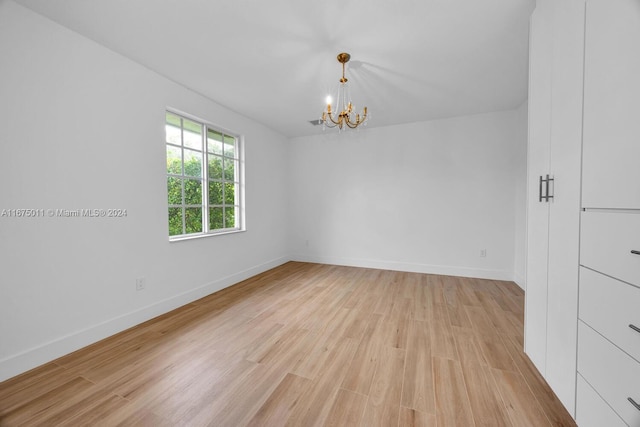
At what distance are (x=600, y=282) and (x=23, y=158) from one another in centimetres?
365

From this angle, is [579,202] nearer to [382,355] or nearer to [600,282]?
[600,282]

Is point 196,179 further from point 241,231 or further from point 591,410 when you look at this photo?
Answer: point 591,410

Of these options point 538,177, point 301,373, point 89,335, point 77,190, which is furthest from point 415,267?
point 77,190

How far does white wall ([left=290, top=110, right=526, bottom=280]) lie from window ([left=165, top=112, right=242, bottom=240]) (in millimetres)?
1647

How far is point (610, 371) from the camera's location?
40.1 inches

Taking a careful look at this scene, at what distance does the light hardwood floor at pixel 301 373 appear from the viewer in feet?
4.53

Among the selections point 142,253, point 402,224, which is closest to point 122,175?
point 142,253

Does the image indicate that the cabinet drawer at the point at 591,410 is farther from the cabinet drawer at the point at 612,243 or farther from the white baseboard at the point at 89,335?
the white baseboard at the point at 89,335

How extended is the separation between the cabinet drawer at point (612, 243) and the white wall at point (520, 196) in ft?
9.04

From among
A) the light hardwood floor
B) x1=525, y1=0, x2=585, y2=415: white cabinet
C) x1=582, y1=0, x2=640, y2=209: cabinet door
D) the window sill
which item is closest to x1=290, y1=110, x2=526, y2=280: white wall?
the light hardwood floor

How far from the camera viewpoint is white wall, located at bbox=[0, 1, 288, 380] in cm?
173

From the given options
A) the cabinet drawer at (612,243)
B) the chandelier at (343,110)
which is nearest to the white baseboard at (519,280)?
the cabinet drawer at (612,243)

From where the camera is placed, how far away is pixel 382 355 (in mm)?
1942

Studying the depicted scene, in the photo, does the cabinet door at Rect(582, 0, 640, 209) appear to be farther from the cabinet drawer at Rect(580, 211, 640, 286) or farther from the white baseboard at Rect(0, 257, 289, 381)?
the white baseboard at Rect(0, 257, 289, 381)
